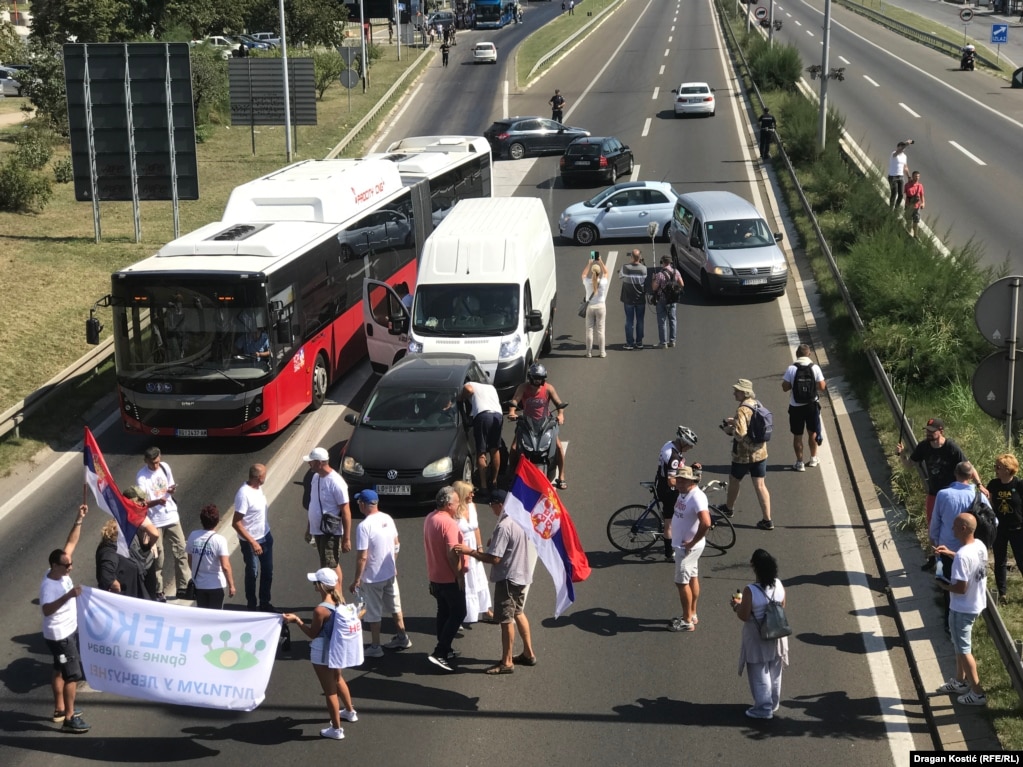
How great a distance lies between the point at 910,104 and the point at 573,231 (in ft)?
88.6

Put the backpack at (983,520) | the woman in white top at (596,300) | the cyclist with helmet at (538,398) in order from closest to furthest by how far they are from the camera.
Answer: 1. the backpack at (983,520)
2. the cyclist with helmet at (538,398)
3. the woman in white top at (596,300)

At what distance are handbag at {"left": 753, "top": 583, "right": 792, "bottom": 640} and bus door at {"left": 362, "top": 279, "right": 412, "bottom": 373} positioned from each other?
1076 cm

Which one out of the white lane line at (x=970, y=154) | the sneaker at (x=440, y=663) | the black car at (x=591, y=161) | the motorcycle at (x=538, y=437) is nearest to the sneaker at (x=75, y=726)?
the sneaker at (x=440, y=663)

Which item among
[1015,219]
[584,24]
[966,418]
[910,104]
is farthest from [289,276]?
[584,24]

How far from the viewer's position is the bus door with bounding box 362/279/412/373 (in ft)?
66.6

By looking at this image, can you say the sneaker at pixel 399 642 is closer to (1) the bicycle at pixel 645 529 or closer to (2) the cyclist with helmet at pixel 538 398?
(1) the bicycle at pixel 645 529

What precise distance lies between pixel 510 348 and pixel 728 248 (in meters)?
8.33

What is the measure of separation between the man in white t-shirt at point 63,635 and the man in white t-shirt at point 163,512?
2.35 metres

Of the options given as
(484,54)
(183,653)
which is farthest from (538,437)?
(484,54)

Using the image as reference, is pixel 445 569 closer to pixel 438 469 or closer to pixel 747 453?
pixel 438 469

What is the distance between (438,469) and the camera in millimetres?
15492

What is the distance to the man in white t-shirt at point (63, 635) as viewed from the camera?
1061 cm

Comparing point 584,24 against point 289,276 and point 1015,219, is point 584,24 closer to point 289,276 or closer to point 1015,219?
point 1015,219

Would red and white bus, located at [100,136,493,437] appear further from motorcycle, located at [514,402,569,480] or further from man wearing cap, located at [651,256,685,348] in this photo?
man wearing cap, located at [651,256,685,348]
